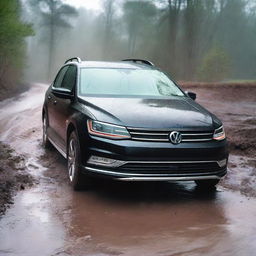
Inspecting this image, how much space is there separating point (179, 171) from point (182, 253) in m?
1.52

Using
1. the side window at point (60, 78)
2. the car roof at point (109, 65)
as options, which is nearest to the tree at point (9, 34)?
the side window at point (60, 78)

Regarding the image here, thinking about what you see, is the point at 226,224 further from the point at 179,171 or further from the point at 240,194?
the point at 240,194

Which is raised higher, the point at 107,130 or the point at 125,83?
the point at 125,83

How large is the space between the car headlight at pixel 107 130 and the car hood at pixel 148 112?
6cm

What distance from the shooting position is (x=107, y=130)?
5.46 meters

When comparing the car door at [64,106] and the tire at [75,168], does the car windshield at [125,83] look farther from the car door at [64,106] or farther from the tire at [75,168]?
the tire at [75,168]

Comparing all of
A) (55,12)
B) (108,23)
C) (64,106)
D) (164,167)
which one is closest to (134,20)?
(108,23)

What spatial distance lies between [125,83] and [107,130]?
5.26 ft

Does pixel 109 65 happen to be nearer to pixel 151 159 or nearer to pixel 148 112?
pixel 148 112

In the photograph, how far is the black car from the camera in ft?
17.6

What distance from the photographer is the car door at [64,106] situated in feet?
21.6

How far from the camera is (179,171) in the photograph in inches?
216

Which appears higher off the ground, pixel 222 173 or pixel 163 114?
pixel 163 114

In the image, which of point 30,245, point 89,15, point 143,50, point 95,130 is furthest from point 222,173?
point 89,15
